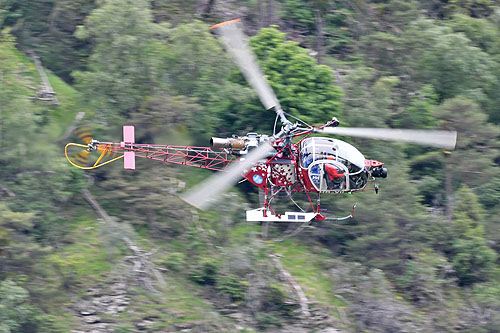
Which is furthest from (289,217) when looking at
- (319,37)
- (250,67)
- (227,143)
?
(319,37)

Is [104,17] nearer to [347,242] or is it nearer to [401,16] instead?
[347,242]

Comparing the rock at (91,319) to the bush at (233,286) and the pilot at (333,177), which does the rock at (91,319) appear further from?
the pilot at (333,177)

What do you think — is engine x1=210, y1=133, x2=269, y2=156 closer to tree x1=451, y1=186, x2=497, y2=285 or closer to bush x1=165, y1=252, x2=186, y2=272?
bush x1=165, y1=252, x2=186, y2=272

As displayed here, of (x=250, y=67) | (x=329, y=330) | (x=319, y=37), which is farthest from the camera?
(x=319, y=37)

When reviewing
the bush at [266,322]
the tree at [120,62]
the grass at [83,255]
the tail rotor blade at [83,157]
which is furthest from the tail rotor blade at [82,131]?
the bush at [266,322]

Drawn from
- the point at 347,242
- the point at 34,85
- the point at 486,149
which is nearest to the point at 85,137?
the point at 34,85

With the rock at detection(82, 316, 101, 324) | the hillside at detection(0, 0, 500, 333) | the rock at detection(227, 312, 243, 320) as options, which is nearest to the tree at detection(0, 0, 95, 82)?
the hillside at detection(0, 0, 500, 333)

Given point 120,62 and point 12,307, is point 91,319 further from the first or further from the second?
point 120,62
